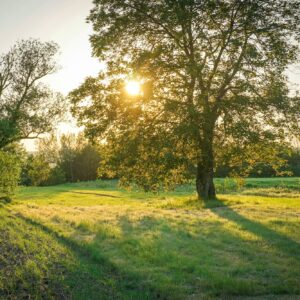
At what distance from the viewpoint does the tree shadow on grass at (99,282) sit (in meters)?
8.42

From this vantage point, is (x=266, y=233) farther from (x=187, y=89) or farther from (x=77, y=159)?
(x=77, y=159)

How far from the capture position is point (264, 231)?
14586mm

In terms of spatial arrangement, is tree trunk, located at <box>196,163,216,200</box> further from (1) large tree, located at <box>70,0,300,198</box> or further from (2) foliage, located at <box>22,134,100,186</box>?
(2) foliage, located at <box>22,134,100,186</box>

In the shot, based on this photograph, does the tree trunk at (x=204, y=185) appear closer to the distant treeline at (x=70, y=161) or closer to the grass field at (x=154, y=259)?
the grass field at (x=154, y=259)

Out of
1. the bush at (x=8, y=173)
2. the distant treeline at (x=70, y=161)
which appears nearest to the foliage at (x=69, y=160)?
the distant treeline at (x=70, y=161)

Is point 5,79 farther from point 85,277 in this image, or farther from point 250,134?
point 85,277

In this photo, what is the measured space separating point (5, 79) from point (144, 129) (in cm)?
2610

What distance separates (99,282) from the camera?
30.5 ft

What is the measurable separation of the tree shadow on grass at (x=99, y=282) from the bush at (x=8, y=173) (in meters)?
21.8

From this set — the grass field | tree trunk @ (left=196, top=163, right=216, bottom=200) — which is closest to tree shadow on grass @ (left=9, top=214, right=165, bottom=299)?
the grass field

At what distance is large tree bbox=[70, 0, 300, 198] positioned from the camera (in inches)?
733

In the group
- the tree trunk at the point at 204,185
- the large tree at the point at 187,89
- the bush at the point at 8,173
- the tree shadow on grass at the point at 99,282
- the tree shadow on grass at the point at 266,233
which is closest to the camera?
the tree shadow on grass at the point at 99,282

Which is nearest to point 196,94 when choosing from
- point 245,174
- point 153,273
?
point 245,174

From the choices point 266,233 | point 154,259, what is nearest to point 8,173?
point 154,259
